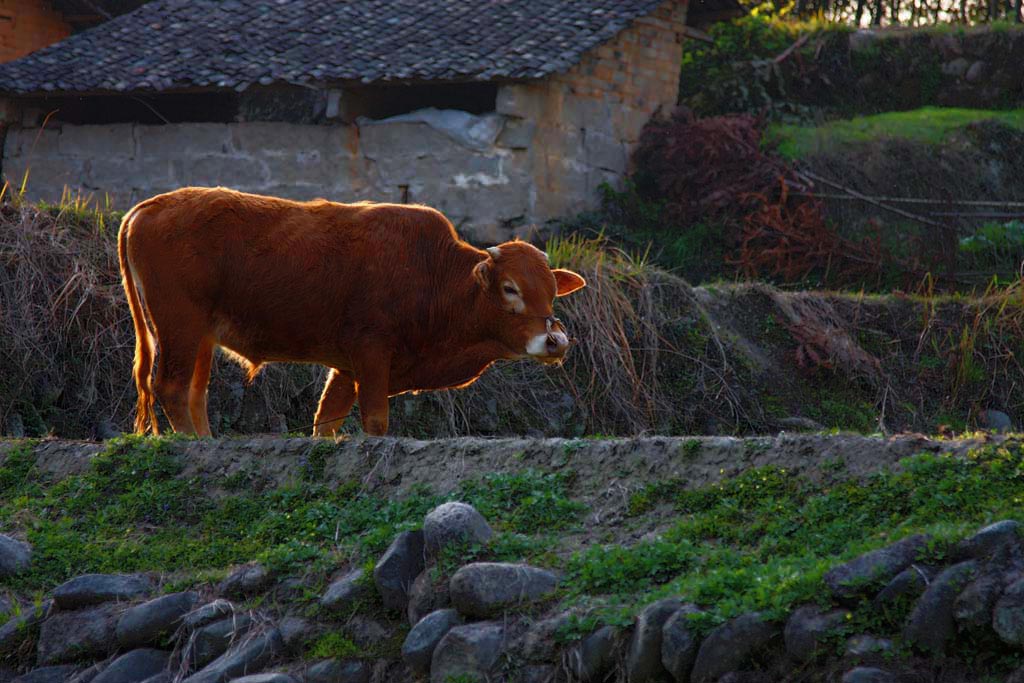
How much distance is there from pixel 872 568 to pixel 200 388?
5.00 m

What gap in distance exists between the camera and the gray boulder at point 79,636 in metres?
6.95

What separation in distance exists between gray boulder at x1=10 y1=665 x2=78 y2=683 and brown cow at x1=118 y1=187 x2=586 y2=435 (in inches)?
89.7

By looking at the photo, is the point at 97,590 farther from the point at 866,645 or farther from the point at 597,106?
the point at 597,106

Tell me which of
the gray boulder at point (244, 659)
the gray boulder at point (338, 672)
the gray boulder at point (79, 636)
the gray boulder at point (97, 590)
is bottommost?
the gray boulder at point (79, 636)

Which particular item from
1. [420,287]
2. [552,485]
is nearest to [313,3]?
[420,287]

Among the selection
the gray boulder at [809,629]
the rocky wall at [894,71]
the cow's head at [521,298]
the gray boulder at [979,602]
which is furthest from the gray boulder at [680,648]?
the rocky wall at [894,71]

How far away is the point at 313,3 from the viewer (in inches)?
839

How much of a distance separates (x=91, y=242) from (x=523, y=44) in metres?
7.59

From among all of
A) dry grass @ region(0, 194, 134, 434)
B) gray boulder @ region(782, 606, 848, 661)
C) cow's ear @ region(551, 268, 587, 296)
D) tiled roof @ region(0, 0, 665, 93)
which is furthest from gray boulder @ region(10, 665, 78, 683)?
tiled roof @ region(0, 0, 665, 93)

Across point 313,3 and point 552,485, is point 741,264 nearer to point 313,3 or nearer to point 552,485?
point 313,3

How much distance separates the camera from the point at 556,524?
7.10m

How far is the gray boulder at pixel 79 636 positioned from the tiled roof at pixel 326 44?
1179cm

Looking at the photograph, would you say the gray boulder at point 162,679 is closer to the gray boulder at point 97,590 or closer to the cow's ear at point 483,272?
the gray boulder at point 97,590

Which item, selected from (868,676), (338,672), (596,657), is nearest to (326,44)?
(338,672)
